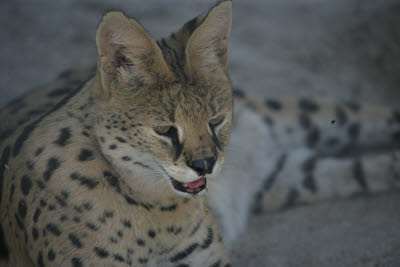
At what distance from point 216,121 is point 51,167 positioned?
0.67 m

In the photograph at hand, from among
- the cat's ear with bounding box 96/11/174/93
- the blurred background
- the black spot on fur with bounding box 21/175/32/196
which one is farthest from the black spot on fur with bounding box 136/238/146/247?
the blurred background

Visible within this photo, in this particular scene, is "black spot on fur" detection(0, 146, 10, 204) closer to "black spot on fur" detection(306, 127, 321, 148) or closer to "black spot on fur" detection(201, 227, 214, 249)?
"black spot on fur" detection(201, 227, 214, 249)

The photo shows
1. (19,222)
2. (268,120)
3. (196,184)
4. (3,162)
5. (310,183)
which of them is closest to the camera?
(196,184)

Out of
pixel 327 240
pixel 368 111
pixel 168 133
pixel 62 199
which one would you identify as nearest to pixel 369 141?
pixel 368 111

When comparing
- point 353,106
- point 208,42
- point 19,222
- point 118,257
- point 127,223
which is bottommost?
point 353,106

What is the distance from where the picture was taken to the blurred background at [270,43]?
4.06 m

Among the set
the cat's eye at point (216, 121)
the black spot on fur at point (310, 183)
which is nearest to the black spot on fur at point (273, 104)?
the black spot on fur at point (310, 183)

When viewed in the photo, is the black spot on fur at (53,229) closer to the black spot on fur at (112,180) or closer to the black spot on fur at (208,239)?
the black spot on fur at (112,180)

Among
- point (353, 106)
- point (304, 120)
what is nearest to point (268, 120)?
point (304, 120)

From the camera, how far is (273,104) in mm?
3418

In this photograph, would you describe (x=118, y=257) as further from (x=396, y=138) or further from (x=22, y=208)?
(x=396, y=138)

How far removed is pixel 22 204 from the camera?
5.97 ft

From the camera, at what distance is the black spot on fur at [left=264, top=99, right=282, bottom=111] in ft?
11.2

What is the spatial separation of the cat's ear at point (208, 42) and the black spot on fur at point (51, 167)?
61 centimetres
